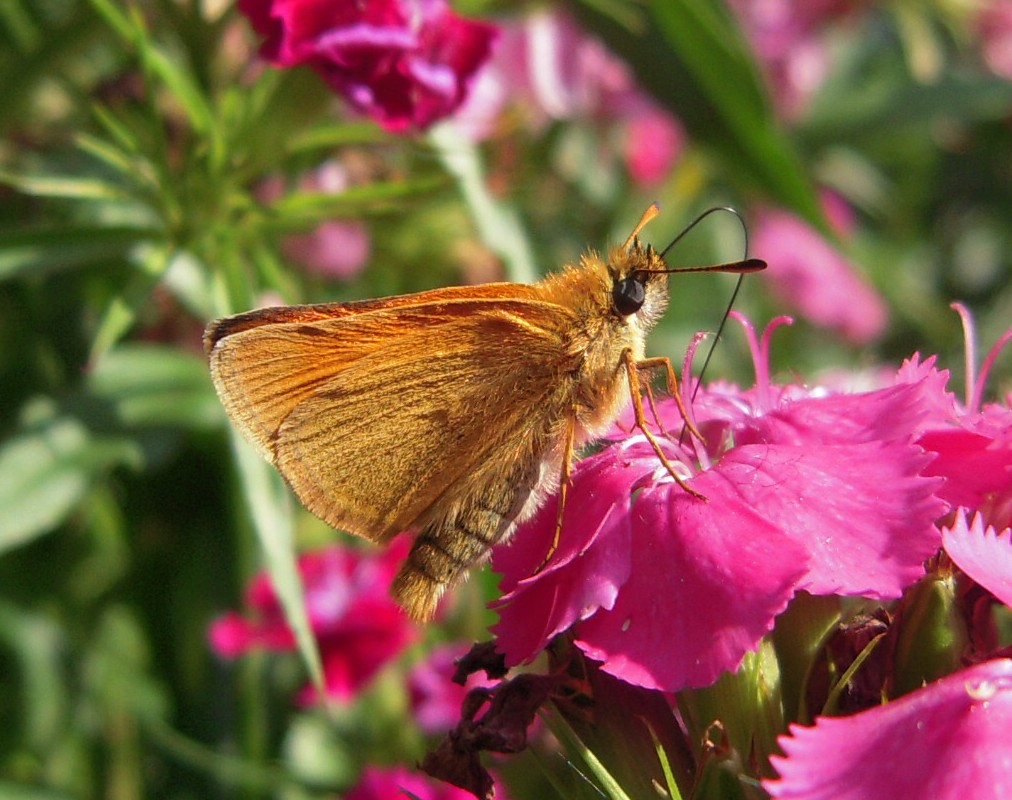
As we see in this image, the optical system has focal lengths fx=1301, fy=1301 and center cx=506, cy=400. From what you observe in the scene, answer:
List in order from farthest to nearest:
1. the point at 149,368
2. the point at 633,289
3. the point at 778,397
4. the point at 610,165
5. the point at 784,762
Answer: the point at 610,165
the point at 149,368
the point at 633,289
the point at 778,397
the point at 784,762

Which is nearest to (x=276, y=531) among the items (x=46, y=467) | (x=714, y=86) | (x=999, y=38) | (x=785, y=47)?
(x=46, y=467)

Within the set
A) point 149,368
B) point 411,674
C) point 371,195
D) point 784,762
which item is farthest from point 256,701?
point 784,762

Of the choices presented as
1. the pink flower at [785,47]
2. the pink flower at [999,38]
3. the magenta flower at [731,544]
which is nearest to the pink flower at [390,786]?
the magenta flower at [731,544]

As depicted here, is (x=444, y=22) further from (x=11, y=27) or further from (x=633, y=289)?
(x=11, y=27)

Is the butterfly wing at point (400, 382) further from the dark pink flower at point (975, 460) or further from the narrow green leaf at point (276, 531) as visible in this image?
the dark pink flower at point (975, 460)

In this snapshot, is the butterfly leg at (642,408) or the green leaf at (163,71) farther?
the green leaf at (163,71)

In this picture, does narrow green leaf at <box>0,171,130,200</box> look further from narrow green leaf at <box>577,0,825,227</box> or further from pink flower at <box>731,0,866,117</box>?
pink flower at <box>731,0,866,117</box>

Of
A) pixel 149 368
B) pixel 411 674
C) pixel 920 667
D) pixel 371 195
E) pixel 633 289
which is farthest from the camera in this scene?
pixel 411 674

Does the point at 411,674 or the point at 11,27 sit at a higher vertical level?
the point at 11,27
